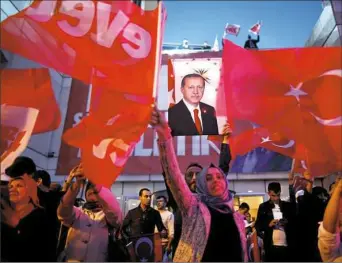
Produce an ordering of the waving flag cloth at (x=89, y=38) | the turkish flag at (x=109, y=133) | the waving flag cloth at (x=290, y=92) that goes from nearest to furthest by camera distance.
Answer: the turkish flag at (x=109, y=133) → the waving flag cloth at (x=89, y=38) → the waving flag cloth at (x=290, y=92)

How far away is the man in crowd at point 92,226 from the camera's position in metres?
2.36

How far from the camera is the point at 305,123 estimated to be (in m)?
3.19

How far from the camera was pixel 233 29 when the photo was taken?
12312 millimetres

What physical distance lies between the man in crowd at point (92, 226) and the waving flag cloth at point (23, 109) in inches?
25.3

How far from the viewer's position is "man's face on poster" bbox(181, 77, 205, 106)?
4.29 m

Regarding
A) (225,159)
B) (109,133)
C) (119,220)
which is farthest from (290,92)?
(119,220)

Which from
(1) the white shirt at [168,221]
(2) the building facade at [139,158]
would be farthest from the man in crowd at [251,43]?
(1) the white shirt at [168,221]

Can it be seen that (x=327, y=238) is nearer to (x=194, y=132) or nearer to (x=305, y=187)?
(x=305, y=187)

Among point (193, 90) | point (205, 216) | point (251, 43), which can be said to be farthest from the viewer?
point (251, 43)

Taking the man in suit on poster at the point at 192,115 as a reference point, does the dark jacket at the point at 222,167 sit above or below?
below

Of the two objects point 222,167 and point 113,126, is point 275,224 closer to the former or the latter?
point 222,167

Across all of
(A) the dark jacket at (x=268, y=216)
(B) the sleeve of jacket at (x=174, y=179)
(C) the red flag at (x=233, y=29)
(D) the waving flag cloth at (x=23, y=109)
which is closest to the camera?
(B) the sleeve of jacket at (x=174, y=179)

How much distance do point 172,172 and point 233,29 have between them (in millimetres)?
11283

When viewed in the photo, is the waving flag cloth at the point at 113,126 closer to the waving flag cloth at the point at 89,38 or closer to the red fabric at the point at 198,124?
the waving flag cloth at the point at 89,38
